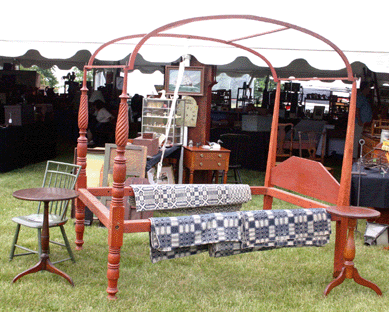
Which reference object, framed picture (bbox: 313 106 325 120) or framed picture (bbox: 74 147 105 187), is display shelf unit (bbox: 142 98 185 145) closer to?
framed picture (bbox: 74 147 105 187)

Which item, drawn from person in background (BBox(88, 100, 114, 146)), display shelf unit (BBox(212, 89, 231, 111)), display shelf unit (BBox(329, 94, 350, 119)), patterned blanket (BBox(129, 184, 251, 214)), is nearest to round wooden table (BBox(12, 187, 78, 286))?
patterned blanket (BBox(129, 184, 251, 214))

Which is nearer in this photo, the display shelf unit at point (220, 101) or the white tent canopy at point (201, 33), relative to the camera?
the white tent canopy at point (201, 33)

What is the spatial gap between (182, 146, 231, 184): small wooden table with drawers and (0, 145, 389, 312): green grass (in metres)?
1.81

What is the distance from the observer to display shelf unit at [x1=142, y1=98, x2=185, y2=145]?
7094mm

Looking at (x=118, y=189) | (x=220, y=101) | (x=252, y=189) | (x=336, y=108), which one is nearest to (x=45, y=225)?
(x=118, y=189)

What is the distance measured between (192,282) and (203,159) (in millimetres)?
3030

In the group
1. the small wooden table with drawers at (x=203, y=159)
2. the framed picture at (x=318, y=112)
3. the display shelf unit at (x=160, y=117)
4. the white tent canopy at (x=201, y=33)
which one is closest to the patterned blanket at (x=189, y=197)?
the small wooden table with drawers at (x=203, y=159)

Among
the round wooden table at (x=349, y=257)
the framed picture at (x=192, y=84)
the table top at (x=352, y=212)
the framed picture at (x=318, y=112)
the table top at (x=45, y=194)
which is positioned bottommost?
the round wooden table at (x=349, y=257)

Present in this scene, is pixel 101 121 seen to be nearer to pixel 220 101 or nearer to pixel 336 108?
pixel 220 101

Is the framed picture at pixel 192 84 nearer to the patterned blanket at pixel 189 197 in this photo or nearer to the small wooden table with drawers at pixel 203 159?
the small wooden table with drawers at pixel 203 159

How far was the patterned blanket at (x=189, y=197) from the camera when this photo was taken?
14.7 feet

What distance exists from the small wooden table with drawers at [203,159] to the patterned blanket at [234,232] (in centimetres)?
308

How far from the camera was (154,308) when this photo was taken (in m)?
3.56

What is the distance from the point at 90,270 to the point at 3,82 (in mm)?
11042
